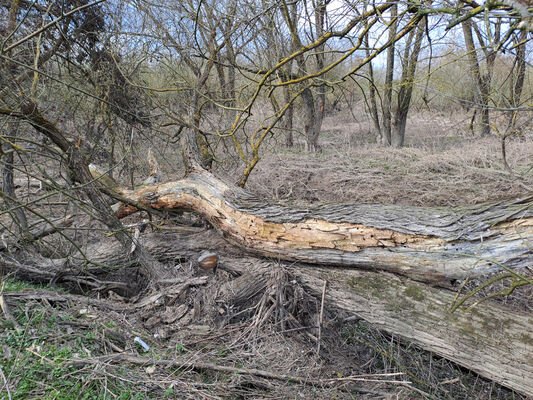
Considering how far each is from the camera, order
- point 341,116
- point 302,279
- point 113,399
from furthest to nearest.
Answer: point 341,116
point 302,279
point 113,399

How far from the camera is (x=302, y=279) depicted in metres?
3.41

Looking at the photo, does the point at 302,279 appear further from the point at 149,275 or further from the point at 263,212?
the point at 149,275

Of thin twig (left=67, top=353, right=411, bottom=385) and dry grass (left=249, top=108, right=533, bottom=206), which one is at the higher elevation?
dry grass (left=249, top=108, right=533, bottom=206)

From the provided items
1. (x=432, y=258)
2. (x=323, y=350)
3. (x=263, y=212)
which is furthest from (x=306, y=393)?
(x=263, y=212)

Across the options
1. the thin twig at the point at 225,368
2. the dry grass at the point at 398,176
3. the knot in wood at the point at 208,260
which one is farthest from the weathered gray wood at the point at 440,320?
the dry grass at the point at 398,176

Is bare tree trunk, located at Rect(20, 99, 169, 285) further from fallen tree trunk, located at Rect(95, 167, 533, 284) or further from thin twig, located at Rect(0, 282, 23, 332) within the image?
thin twig, located at Rect(0, 282, 23, 332)

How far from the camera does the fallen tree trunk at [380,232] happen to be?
2592 millimetres

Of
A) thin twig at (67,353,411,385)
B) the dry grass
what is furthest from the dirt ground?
the dry grass

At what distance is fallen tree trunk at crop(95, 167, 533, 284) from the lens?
2.59 metres

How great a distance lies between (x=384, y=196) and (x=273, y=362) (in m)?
3.89

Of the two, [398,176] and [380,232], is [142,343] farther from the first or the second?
[398,176]

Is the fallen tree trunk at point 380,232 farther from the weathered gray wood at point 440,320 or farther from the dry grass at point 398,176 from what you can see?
the dry grass at point 398,176

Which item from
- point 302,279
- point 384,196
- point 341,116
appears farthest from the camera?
point 341,116

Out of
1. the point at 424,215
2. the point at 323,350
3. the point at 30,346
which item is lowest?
the point at 323,350
